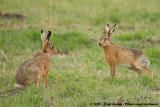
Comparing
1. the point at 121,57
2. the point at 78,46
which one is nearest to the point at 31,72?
the point at 121,57

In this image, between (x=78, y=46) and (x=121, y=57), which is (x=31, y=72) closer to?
(x=121, y=57)

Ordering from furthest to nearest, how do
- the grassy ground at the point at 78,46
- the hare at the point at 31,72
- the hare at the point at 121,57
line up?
the hare at the point at 121,57, the hare at the point at 31,72, the grassy ground at the point at 78,46

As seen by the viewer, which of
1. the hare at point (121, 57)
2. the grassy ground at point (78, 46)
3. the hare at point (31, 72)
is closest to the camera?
the grassy ground at point (78, 46)

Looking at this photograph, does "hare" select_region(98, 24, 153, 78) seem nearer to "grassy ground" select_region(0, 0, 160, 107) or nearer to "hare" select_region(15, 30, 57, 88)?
"grassy ground" select_region(0, 0, 160, 107)

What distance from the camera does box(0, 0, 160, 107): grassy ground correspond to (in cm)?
594

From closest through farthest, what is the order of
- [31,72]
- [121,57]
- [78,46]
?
[31,72] < [121,57] < [78,46]

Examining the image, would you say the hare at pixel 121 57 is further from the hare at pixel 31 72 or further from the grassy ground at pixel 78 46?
the hare at pixel 31 72

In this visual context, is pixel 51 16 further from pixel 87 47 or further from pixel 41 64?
pixel 41 64

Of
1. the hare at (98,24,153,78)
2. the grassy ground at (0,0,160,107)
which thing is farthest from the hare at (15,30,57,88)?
the hare at (98,24,153,78)

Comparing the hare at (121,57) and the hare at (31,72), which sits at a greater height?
the hare at (121,57)

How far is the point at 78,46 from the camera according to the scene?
30.9ft

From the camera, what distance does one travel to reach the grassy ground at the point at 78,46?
19.5 ft

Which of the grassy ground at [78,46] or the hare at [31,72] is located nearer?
the grassy ground at [78,46]

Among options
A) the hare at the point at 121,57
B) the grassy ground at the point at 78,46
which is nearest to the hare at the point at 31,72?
the grassy ground at the point at 78,46
